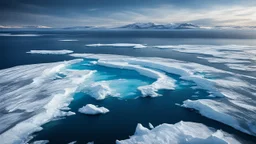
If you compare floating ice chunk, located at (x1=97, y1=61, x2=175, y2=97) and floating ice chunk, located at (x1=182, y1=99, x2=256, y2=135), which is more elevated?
floating ice chunk, located at (x1=97, y1=61, x2=175, y2=97)

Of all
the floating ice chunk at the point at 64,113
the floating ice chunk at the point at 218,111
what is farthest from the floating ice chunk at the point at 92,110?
the floating ice chunk at the point at 218,111

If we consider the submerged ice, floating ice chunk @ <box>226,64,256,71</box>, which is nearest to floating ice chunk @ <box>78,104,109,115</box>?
the submerged ice

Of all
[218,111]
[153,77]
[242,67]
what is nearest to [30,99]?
[153,77]

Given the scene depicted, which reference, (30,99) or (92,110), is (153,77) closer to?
(92,110)

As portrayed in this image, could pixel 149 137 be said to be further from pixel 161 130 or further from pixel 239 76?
pixel 239 76

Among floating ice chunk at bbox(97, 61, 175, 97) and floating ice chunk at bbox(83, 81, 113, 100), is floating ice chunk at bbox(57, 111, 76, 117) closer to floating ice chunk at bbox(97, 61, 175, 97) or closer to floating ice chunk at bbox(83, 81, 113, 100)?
floating ice chunk at bbox(83, 81, 113, 100)

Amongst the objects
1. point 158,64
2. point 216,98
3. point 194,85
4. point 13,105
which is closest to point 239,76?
point 194,85
